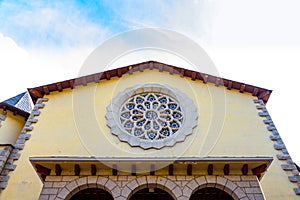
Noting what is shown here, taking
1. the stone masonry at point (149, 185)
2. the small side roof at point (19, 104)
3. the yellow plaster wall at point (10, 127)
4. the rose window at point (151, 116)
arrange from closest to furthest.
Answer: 1. the stone masonry at point (149, 185)
2. the rose window at point (151, 116)
3. the yellow plaster wall at point (10, 127)
4. the small side roof at point (19, 104)

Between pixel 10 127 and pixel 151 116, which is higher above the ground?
pixel 151 116

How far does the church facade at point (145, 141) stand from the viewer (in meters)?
7.51

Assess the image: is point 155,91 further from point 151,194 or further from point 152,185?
point 152,185

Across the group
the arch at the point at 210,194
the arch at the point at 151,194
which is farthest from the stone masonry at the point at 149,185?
the arch at the point at 151,194

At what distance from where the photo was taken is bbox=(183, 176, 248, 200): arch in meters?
7.31

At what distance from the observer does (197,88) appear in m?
12.2

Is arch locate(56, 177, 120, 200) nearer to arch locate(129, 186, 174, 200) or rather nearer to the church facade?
the church facade

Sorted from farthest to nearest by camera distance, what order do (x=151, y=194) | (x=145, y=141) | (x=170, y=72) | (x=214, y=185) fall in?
(x=170, y=72), (x=145, y=141), (x=151, y=194), (x=214, y=185)

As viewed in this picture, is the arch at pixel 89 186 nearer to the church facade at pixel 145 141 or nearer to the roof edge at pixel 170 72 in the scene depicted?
the church facade at pixel 145 141

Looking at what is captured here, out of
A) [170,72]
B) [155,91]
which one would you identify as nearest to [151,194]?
[155,91]

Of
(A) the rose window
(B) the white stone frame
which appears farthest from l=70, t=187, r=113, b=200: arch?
(A) the rose window

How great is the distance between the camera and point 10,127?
11.5 m

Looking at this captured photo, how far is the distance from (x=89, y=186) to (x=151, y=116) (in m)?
4.38

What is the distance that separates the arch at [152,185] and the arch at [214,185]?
246 mm
